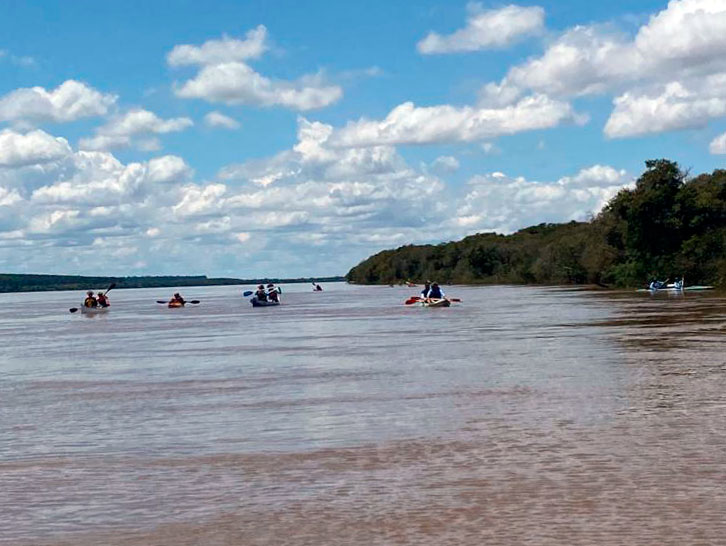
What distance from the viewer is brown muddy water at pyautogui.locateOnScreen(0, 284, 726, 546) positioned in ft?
33.0

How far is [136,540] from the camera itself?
980 centimetres

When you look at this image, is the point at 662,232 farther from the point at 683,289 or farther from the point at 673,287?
the point at 683,289

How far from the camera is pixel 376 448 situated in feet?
46.0

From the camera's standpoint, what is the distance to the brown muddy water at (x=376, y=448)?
10055mm

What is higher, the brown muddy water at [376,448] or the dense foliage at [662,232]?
the dense foliage at [662,232]

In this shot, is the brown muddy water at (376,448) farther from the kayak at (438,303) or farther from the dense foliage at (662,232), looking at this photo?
the dense foliage at (662,232)

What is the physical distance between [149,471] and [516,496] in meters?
4.68

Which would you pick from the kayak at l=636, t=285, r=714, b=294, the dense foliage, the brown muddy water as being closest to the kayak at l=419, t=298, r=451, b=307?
the kayak at l=636, t=285, r=714, b=294

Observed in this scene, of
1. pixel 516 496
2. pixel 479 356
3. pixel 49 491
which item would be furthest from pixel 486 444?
pixel 479 356

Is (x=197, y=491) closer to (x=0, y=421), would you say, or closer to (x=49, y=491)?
(x=49, y=491)

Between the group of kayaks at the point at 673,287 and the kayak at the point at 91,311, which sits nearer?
the kayak at the point at 91,311

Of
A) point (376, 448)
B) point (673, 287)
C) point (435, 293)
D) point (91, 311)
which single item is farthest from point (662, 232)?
point (376, 448)

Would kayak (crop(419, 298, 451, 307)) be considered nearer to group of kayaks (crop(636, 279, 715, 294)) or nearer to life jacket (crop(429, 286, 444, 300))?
life jacket (crop(429, 286, 444, 300))

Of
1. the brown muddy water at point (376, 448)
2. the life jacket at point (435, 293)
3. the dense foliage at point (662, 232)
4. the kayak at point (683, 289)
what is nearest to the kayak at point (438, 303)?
the life jacket at point (435, 293)
